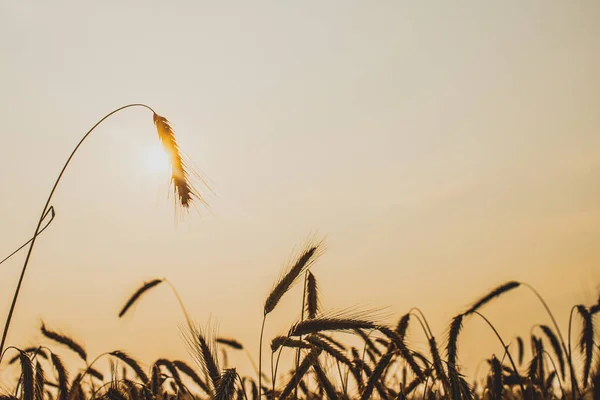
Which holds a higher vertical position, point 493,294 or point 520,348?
point 493,294

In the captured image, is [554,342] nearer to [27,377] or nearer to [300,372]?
[300,372]

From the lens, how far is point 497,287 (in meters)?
9.19

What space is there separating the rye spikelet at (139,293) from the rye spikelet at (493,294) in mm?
5477

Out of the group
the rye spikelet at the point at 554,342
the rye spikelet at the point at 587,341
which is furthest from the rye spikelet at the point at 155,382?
the rye spikelet at the point at 554,342

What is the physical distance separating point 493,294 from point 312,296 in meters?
2.97

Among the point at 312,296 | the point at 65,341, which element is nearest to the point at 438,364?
the point at 312,296

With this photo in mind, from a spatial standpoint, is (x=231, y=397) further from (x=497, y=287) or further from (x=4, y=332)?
(x=497, y=287)

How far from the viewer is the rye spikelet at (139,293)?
10352mm

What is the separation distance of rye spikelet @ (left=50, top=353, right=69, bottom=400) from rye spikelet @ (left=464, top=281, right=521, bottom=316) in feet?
16.6

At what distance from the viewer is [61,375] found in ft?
23.2

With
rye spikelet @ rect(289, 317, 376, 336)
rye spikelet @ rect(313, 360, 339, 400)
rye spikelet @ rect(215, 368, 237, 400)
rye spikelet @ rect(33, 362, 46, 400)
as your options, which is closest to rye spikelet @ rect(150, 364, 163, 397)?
rye spikelet @ rect(33, 362, 46, 400)

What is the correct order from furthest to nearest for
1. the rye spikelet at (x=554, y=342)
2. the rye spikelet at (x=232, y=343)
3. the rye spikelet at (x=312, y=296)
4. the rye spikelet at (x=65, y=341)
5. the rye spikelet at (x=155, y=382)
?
the rye spikelet at (x=232, y=343) → the rye spikelet at (x=554, y=342) → the rye spikelet at (x=65, y=341) → the rye spikelet at (x=312, y=296) → the rye spikelet at (x=155, y=382)

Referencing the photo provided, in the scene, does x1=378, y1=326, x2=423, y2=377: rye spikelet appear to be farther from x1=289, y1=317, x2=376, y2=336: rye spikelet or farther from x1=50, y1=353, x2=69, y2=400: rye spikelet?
x1=50, y1=353, x2=69, y2=400: rye spikelet

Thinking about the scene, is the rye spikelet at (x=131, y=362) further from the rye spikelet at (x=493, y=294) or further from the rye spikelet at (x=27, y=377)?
the rye spikelet at (x=493, y=294)
